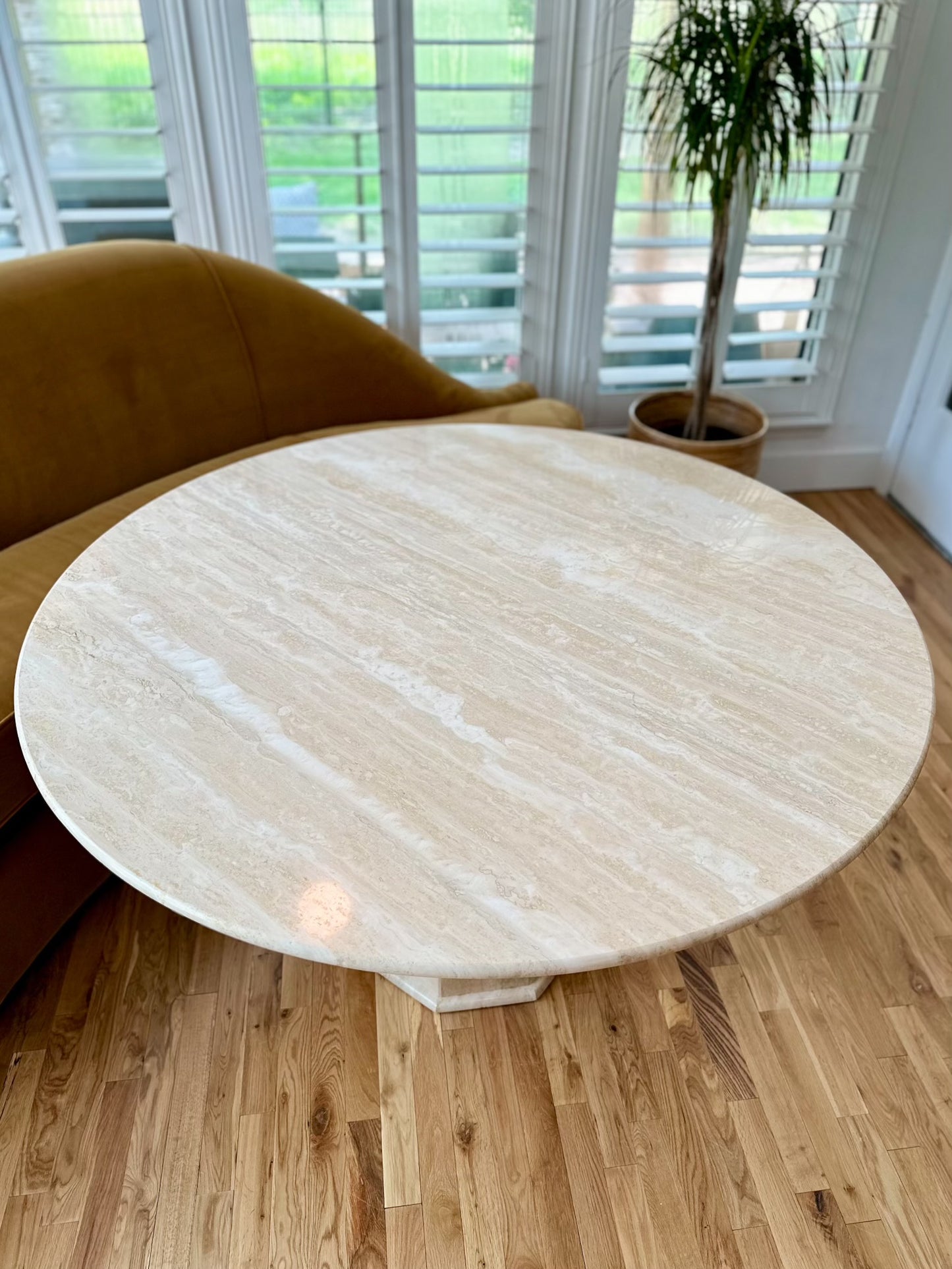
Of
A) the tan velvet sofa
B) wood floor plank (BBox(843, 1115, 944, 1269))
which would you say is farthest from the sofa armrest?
wood floor plank (BBox(843, 1115, 944, 1269))

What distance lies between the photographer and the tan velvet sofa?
1314 millimetres

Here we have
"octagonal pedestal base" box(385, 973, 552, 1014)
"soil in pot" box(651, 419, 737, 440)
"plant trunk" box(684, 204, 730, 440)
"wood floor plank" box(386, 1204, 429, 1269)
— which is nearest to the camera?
"wood floor plank" box(386, 1204, 429, 1269)

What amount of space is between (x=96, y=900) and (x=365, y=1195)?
2.06 feet

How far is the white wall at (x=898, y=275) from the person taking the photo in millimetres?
1912

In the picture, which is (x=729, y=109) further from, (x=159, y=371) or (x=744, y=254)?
(x=159, y=371)

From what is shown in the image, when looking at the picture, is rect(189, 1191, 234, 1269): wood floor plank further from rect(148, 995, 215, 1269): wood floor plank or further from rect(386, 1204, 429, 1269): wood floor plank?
rect(386, 1204, 429, 1269): wood floor plank

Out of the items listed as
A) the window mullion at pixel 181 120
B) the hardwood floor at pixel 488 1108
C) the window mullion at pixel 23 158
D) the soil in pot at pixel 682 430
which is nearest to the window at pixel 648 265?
the soil in pot at pixel 682 430

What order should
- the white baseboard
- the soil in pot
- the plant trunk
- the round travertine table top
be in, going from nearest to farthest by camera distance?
the round travertine table top < the plant trunk < the soil in pot < the white baseboard

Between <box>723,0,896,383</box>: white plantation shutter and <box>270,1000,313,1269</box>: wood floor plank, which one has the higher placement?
<box>723,0,896,383</box>: white plantation shutter

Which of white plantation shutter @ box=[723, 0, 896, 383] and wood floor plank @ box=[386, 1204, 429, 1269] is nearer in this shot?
wood floor plank @ box=[386, 1204, 429, 1269]

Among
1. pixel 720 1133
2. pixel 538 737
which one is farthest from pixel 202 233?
pixel 720 1133

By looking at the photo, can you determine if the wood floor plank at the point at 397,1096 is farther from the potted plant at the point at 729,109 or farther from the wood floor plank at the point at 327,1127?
the potted plant at the point at 729,109

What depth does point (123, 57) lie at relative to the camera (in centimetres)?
172

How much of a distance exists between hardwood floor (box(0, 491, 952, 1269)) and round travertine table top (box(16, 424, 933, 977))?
0.58 meters
